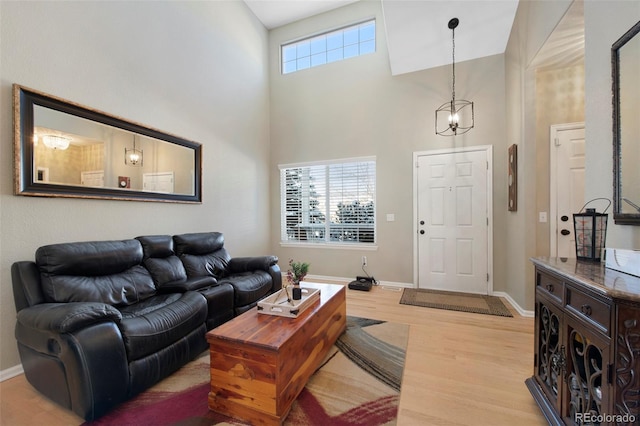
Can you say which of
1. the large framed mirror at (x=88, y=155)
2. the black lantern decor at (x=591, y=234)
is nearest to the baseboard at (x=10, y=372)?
the large framed mirror at (x=88, y=155)

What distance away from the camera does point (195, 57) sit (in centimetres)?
350

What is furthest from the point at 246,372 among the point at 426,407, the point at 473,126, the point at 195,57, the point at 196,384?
the point at 473,126

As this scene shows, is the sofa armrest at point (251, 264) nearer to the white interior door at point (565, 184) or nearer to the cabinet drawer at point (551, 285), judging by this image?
the cabinet drawer at point (551, 285)

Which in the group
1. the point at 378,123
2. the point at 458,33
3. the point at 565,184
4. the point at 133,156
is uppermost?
the point at 458,33

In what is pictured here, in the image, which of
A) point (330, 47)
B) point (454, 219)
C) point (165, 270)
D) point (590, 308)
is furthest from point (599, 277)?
point (330, 47)

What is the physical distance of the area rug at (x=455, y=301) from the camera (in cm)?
313

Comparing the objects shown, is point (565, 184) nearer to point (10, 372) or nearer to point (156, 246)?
point (156, 246)

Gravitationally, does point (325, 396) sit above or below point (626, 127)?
below

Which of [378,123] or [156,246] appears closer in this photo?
[156,246]

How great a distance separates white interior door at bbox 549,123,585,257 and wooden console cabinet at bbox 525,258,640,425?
6.09 ft

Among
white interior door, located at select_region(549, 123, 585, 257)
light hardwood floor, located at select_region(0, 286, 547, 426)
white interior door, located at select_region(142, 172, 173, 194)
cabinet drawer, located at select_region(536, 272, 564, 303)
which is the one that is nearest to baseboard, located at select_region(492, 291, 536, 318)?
light hardwood floor, located at select_region(0, 286, 547, 426)

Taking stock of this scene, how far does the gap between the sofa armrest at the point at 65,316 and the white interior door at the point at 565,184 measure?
4115 millimetres

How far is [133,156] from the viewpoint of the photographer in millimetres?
2787

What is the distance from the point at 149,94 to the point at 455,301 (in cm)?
446
